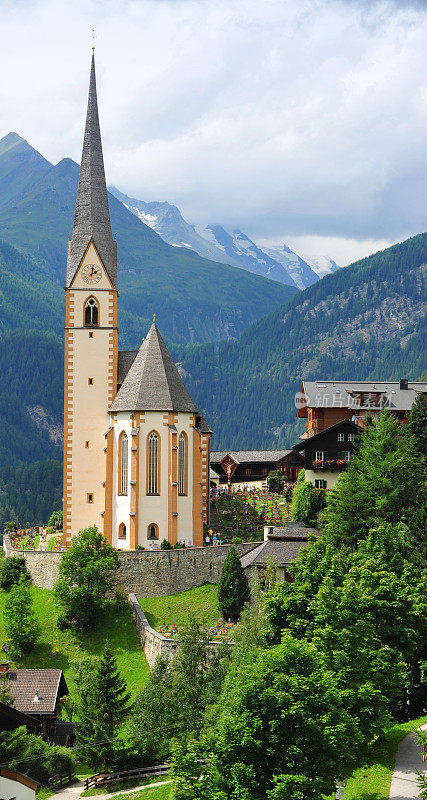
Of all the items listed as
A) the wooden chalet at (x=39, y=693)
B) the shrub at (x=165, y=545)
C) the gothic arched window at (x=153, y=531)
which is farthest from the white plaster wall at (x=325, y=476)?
the wooden chalet at (x=39, y=693)

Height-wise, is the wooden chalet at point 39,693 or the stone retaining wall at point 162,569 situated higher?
the stone retaining wall at point 162,569

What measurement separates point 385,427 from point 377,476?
17.8ft

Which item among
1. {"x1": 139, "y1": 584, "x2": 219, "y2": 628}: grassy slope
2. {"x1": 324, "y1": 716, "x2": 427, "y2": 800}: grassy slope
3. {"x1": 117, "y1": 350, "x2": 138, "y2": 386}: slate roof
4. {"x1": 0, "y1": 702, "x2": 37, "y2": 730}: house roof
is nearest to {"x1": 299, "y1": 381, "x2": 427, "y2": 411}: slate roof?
{"x1": 117, "y1": 350, "x2": 138, "y2": 386}: slate roof

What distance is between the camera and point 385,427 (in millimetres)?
73875

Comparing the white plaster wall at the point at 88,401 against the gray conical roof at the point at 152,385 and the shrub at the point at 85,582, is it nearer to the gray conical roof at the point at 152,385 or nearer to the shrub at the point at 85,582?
the gray conical roof at the point at 152,385

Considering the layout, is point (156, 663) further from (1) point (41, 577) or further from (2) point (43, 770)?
(1) point (41, 577)

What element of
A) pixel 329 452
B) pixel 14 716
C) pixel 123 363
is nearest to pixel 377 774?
pixel 14 716

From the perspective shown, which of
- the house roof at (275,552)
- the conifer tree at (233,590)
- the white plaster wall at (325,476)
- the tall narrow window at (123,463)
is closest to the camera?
the conifer tree at (233,590)

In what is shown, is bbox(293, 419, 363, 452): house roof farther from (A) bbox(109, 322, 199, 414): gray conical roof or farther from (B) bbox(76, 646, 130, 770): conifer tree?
(B) bbox(76, 646, 130, 770): conifer tree

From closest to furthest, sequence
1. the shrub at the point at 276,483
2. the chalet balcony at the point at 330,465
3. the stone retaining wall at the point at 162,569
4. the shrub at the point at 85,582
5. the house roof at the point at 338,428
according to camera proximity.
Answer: the shrub at the point at 85,582, the stone retaining wall at the point at 162,569, the chalet balcony at the point at 330,465, the house roof at the point at 338,428, the shrub at the point at 276,483

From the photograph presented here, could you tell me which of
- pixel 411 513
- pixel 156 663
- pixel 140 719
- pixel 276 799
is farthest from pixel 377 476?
pixel 276 799

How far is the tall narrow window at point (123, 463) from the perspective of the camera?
77938mm

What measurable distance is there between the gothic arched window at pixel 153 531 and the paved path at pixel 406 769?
121 feet

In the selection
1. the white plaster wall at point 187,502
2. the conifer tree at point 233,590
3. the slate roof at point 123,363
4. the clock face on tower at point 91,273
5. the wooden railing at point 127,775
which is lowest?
the wooden railing at point 127,775
